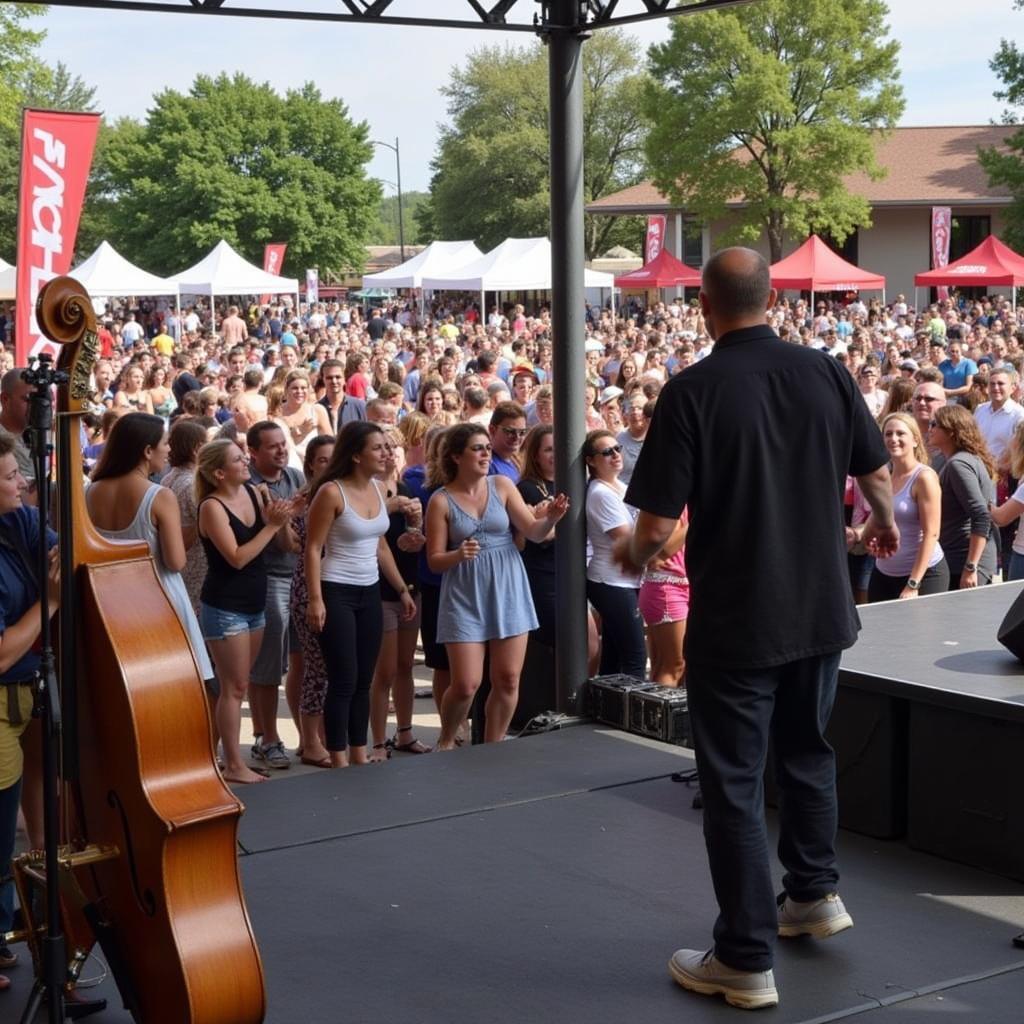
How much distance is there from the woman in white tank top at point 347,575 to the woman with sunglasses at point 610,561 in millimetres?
951

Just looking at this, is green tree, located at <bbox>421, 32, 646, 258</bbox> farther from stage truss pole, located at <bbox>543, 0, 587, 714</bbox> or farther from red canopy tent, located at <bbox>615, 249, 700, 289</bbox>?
stage truss pole, located at <bbox>543, 0, 587, 714</bbox>

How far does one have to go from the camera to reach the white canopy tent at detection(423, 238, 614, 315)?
25750 mm

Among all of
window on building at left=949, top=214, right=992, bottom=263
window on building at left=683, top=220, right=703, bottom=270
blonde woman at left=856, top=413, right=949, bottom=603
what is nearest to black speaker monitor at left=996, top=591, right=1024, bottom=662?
blonde woman at left=856, top=413, right=949, bottom=603

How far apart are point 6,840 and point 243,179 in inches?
2783

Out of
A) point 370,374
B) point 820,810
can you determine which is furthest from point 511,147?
point 820,810

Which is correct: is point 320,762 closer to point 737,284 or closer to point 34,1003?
point 34,1003

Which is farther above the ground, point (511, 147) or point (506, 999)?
point (511, 147)

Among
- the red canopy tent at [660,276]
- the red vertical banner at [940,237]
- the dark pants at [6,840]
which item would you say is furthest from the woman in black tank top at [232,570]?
the red vertical banner at [940,237]

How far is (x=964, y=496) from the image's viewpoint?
7328 mm

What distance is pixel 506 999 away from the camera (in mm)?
3707

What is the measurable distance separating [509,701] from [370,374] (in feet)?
31.6

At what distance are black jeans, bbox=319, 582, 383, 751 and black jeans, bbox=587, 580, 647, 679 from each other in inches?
40.5

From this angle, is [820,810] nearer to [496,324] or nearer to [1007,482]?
[1007,482]

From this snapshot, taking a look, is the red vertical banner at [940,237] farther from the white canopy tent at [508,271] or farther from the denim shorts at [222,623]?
the denim shorts at [222,623]
